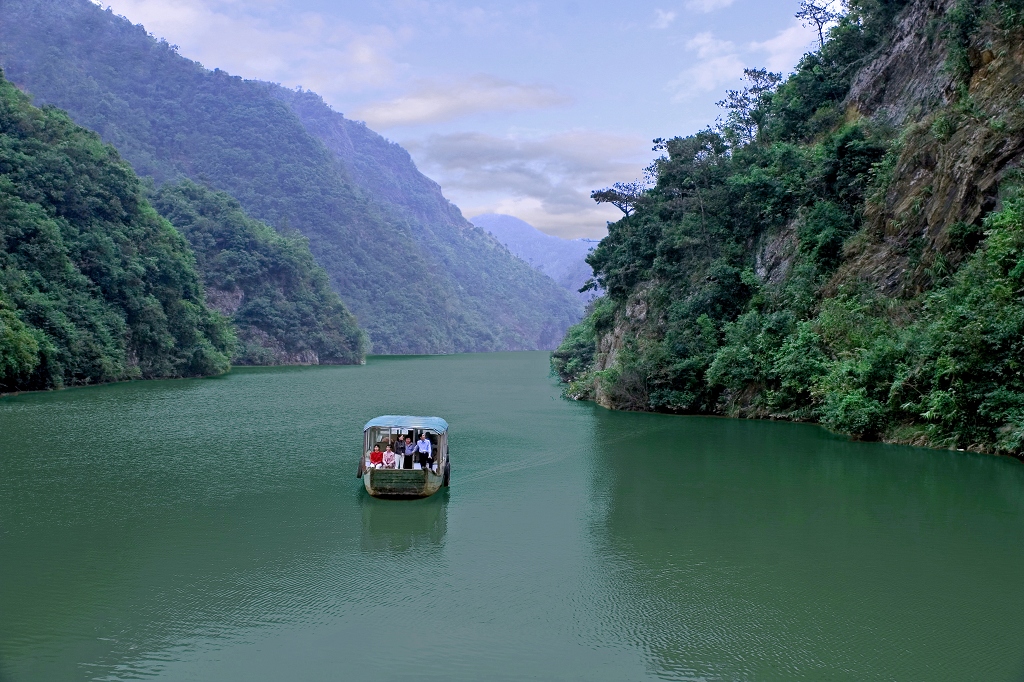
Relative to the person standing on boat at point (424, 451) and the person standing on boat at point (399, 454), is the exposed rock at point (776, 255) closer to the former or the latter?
the person standing on boat at point (424, 451)

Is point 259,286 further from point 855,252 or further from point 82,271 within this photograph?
point 855,252

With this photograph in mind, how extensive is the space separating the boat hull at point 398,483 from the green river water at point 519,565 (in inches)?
9.8

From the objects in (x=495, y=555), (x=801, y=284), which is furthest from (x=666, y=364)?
(x=495, y=555)

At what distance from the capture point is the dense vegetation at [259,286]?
84.1 metres

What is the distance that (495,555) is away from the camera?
480 inches

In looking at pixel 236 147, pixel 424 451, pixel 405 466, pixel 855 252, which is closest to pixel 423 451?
pixel 424 451

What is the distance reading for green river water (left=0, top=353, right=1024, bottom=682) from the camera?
8305 mm

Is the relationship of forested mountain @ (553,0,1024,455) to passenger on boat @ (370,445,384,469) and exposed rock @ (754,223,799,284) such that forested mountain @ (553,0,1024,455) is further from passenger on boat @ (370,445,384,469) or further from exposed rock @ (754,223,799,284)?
passenger on boat @ (370,445,384,469)

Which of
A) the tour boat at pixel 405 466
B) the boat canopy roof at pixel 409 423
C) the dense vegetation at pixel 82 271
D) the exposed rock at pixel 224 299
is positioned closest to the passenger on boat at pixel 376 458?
the tour boat at pixel 405 466

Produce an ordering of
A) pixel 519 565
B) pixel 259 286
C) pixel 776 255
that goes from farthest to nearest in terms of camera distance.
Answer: pixel 259 286 → pixel 776 255 → pixel 519 565

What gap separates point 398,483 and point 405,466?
1.82 meters

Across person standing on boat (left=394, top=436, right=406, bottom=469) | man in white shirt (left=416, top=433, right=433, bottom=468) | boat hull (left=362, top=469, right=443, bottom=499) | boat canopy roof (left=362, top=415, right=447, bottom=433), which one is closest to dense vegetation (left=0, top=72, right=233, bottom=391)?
boat canopy roof (left=362, top=415, right=447, bottom=433)

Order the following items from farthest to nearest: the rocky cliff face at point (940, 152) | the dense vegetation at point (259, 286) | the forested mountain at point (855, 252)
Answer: the dense vegetation at point (259, 286) → the rocky cliff face at point (940, 152) → the forested mountain at point (855, 252)

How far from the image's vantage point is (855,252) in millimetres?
26141
